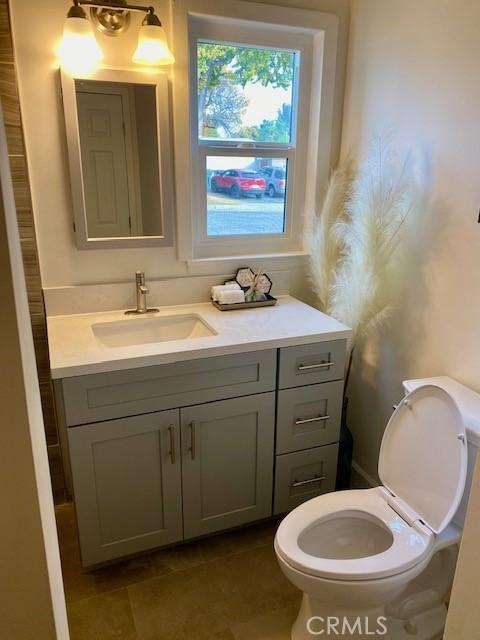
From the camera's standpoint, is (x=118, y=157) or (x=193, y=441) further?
(x=118, y=157)

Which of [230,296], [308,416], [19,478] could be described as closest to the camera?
[19,478]

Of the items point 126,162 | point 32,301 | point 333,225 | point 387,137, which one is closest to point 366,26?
point 387,137

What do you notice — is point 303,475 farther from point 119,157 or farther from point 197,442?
point 119,157

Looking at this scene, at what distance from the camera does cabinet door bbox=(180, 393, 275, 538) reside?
1.79 meters

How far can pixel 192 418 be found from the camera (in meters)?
1.76

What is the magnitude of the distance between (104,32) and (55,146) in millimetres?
459

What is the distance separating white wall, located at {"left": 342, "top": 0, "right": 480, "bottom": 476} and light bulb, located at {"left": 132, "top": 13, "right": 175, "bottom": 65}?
2.90 feet

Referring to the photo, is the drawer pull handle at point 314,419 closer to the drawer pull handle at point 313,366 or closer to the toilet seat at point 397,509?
the drawer pull handle at point 313,366

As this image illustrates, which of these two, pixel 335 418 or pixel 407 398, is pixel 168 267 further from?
pixel 407 398

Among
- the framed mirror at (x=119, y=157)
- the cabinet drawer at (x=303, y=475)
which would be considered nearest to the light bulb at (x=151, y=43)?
the framed mirror at (x=119, y=157)

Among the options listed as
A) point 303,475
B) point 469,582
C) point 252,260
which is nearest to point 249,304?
point 252,260

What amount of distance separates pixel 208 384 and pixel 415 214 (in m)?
1.04

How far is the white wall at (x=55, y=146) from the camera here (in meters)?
1.71

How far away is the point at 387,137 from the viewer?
6.41ft
